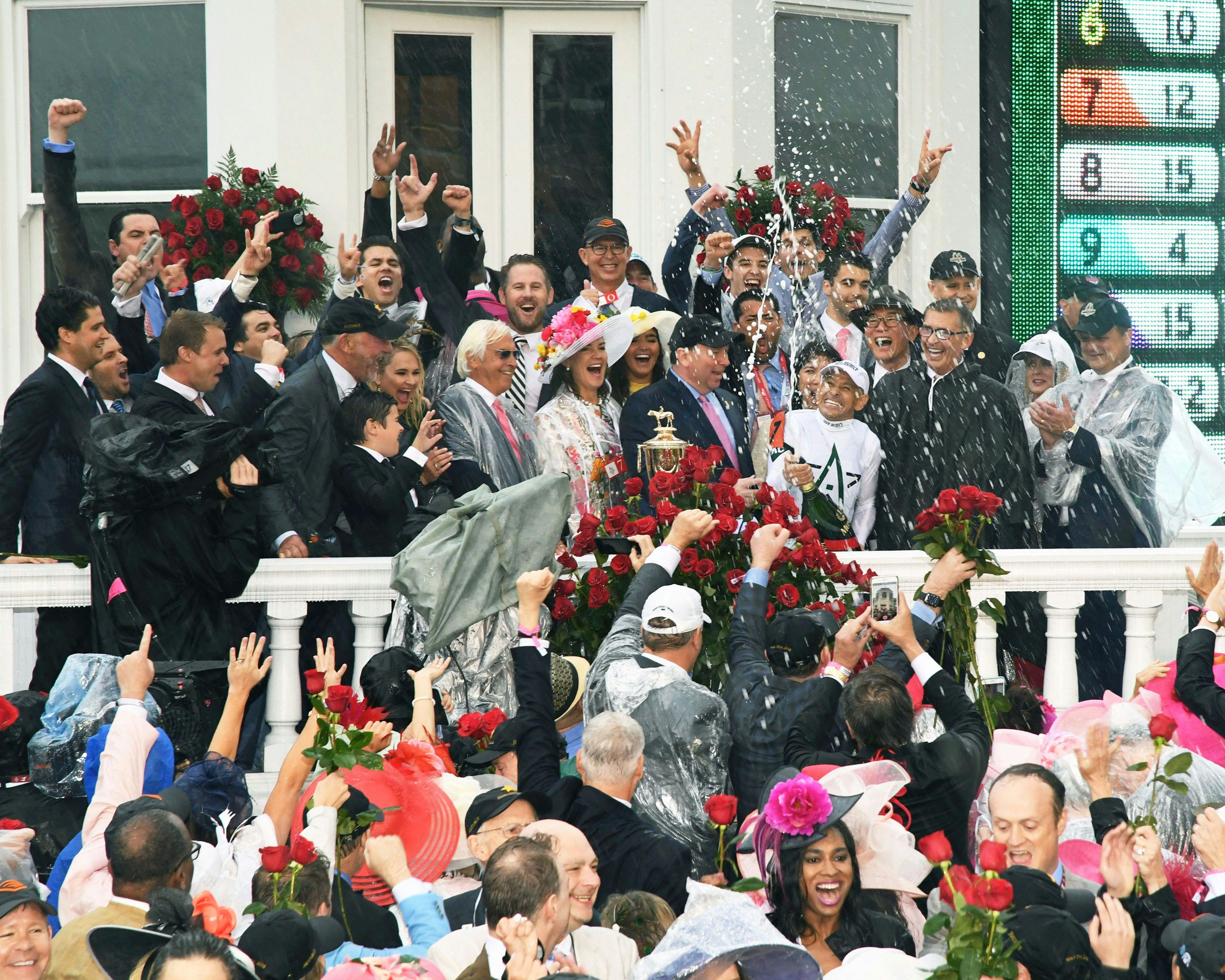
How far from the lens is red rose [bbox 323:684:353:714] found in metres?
4.30

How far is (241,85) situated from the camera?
9.55m

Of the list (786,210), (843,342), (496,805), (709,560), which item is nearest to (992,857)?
(496,805)

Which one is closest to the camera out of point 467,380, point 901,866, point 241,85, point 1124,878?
point 1124,878

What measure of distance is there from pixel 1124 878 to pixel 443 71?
7234 mm

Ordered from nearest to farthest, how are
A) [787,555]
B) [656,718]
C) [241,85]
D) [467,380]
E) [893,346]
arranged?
[656,718], [787,555], [467,380], [893,346], [241,85]

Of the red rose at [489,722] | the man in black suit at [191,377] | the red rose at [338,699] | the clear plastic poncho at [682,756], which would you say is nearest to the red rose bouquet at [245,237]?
the man in black suit at [191,377]

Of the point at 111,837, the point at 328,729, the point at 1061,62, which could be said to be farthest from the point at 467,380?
the point at 1061,62

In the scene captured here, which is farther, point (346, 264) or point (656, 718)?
point (346, 264)

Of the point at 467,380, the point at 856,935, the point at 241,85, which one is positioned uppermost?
the point at 241,85

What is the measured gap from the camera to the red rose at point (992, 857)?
3365 millimetres

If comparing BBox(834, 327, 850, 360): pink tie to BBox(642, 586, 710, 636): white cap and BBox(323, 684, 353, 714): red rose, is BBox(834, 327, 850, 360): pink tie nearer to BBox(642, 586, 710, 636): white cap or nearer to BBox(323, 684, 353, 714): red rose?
BBox(642, 586, 710, 636): white cap

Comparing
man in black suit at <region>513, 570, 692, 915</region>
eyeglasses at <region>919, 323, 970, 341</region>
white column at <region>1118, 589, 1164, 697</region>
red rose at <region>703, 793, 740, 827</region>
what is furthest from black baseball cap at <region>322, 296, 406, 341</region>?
red rose at <region>703, 793, 740, 827</region>

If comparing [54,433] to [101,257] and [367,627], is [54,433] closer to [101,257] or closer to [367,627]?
[367,627]

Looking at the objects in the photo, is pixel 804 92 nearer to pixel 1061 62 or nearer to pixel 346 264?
pixel 1061 62
